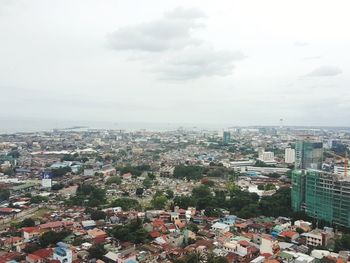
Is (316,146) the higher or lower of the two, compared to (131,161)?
higher

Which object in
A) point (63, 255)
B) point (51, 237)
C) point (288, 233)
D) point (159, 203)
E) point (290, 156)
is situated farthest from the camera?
point (290, 156)

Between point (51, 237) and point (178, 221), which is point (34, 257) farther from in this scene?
point (178, 221)

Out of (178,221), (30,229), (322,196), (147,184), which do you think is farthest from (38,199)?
(322,196)

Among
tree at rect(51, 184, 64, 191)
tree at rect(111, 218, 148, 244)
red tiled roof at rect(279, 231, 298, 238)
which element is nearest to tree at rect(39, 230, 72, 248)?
tree at rect(111, 218, 148, 244)

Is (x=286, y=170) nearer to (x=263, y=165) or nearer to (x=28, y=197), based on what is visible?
(x=263, y=165)

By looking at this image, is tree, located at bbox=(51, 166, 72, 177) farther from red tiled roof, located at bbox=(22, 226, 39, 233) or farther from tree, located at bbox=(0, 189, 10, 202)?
red tiled roof, located at bbox=(22, 226, 39, 233)

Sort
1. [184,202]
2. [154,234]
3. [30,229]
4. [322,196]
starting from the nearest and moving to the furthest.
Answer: [154,234]
[30,229]
[322,196]
[184,202]

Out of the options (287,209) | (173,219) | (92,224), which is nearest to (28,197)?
(92,224)
